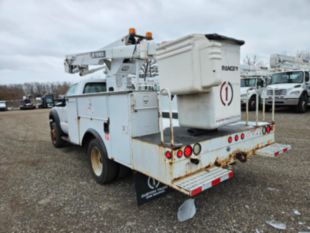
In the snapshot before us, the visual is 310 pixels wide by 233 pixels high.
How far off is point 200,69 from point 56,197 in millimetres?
2817

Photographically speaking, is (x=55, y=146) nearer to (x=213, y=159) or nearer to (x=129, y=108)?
(x=129, y=108)

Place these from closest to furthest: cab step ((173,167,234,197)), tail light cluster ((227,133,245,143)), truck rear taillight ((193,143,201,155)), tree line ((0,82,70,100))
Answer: cab step ((173,167,234,197)), truck rear taillight ((193,143,201,155)), tail light cluster ((227,133,245,143)), tree line ((0,82,70,100))

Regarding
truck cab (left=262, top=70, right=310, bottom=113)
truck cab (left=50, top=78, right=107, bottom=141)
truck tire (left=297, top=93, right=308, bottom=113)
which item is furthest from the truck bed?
truck tire (left=297, top=93, right=308, bottom=113)

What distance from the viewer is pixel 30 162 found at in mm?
5055

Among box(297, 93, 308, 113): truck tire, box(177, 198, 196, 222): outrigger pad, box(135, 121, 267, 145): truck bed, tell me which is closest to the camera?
box(135, 121, 267, 145): truck bed

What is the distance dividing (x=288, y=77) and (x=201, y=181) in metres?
11.7

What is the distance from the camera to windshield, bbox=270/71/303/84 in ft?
36.3

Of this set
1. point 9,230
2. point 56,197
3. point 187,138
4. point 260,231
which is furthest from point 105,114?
point 260,231

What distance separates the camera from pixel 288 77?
1144 cm

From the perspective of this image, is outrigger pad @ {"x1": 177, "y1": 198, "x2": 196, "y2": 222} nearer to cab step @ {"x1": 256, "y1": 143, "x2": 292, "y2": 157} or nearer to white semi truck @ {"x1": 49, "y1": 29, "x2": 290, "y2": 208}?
white semi truck @ {"x1": 49, "y1": 29, "x2": 290, "y2": 208}

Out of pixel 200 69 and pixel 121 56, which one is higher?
pixel 121 56

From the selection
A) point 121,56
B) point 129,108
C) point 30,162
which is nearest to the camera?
point 129,108

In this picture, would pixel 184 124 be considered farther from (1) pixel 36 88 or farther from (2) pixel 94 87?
(1) pixel 36 88

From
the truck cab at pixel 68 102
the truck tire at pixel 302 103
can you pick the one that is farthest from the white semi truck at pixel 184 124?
the truck tire at pixel 302 103
